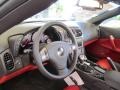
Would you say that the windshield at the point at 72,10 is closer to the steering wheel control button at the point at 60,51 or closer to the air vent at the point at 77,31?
the air vent at the point at 77,31

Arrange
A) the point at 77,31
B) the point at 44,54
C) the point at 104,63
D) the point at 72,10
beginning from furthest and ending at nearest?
the point at 72,10, the point at 104,63, the point at 77,31, the point at 44,54

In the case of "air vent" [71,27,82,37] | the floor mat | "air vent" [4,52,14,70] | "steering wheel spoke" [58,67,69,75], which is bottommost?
the floor mat

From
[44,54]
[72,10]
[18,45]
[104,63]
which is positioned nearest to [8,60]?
[18,45]

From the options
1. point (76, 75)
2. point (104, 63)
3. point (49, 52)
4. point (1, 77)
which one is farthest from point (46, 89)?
point (49, 52)

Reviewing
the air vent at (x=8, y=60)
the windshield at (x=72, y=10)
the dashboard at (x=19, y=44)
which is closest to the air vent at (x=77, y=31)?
the windshield at (x=72, y=10)

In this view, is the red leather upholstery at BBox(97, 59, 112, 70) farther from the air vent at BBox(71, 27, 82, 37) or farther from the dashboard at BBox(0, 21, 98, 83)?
the dashboard at BBox(0, 21, 98, 83)

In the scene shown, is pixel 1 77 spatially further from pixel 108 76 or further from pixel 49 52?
pixel 108 76

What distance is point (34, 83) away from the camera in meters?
2.57

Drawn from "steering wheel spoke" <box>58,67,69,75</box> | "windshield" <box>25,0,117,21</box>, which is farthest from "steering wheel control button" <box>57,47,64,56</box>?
"windshield" <box>25,0,117,21</box>

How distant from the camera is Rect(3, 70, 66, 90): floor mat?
248 cm

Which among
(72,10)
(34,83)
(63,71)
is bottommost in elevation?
(34,83)

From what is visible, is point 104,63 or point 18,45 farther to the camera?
point 104,63

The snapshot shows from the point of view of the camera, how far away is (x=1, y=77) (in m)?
1.82

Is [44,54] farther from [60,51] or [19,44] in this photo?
[19,44]
